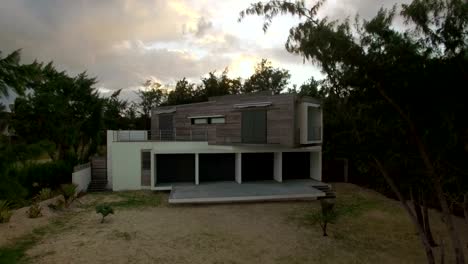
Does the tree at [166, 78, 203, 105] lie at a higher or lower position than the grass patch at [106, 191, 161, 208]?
higher

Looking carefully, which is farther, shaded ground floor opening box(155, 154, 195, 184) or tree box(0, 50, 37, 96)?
shaded ground floor opening box(155, 154, 195, 184)

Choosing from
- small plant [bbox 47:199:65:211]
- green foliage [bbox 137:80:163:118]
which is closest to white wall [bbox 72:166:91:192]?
small plant [bbox 47:199:65:211]

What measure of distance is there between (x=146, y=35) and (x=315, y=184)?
12.6 metres

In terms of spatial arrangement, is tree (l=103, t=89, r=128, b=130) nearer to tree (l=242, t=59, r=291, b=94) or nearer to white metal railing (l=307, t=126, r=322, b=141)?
tree (l=242, t=59, r=291, b=94)

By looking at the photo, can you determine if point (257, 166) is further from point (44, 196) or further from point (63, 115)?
point (63, 115)

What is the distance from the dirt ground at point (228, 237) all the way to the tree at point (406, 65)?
268cm

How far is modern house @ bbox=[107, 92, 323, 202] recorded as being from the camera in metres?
17.3

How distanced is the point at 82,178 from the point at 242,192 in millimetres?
9781

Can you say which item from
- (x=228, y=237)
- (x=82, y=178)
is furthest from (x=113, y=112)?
(x=228, y=237)

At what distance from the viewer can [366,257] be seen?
29.5 feet

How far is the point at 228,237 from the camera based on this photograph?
10.6 metres

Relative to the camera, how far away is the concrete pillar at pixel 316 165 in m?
20.4

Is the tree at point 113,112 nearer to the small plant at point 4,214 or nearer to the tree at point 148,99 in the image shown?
the tree at point 148,99

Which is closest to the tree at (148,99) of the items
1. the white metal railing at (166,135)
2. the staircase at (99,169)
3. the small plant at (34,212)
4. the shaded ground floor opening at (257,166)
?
the white metal railing at (166,135)
